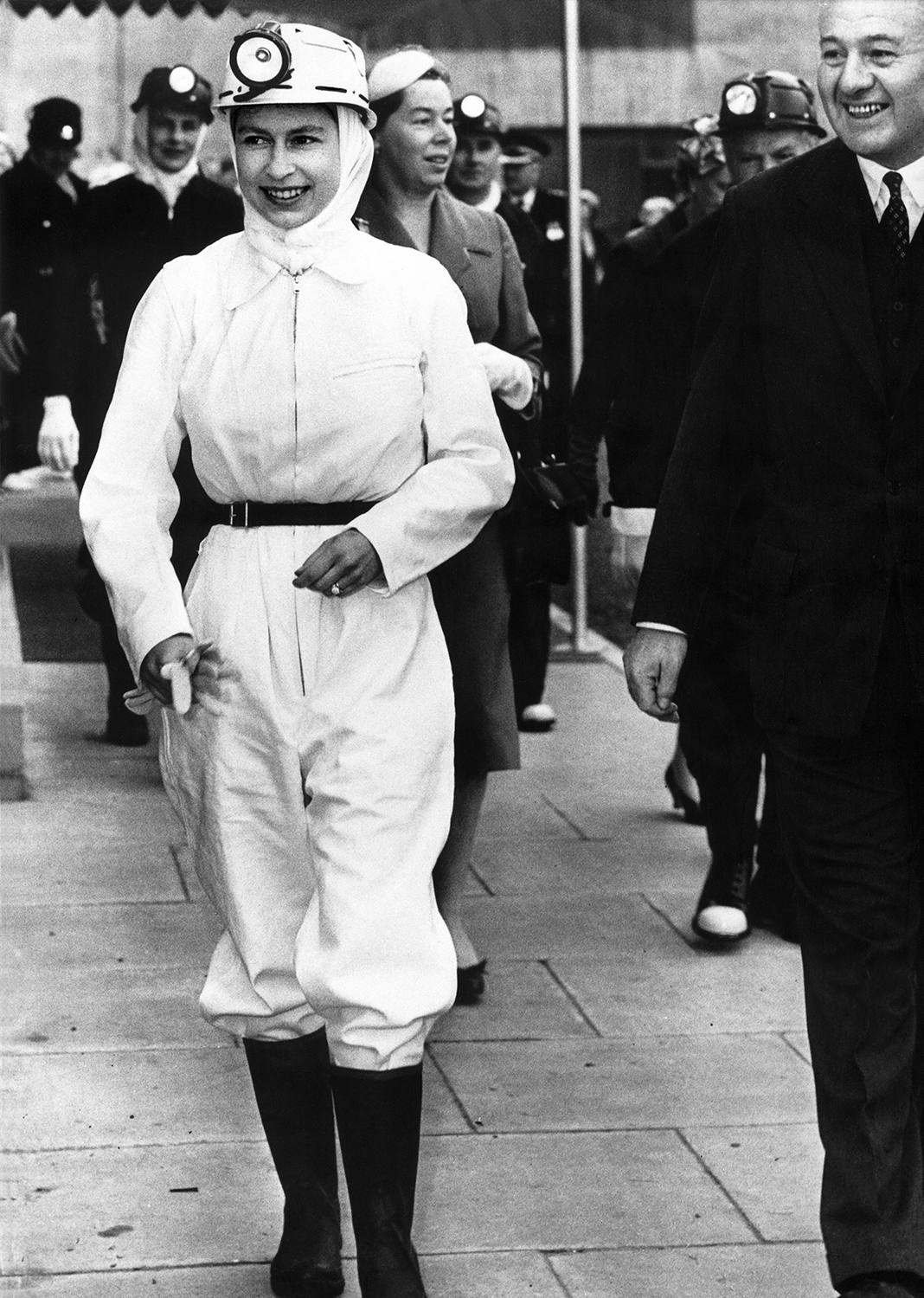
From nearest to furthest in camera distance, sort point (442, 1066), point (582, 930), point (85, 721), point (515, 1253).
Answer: point (515, 1253) → point (442, 1066) → point (582, 930) → point (85, 721)

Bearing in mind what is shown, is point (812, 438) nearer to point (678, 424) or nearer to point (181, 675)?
point (181, 675)

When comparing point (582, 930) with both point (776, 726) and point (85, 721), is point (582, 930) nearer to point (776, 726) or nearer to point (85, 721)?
point (776, 726)

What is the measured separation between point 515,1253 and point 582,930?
207 cm

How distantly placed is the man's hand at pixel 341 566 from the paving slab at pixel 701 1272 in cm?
115

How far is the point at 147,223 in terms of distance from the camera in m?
6.79

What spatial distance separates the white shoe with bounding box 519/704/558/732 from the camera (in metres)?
8.45

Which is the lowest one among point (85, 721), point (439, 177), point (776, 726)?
point (85, 721)

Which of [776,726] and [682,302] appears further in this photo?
[682,302]

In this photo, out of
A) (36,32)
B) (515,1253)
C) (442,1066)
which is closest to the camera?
(515,1253)

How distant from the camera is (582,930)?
584 cm

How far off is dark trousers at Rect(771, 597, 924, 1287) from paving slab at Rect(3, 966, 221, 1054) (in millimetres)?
1763

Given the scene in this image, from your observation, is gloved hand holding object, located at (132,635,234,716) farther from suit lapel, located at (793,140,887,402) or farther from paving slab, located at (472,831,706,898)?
paving slab, located at (472,831,706,898)

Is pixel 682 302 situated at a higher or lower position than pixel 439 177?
lower

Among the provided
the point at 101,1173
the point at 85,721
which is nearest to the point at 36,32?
the point at 85,721
